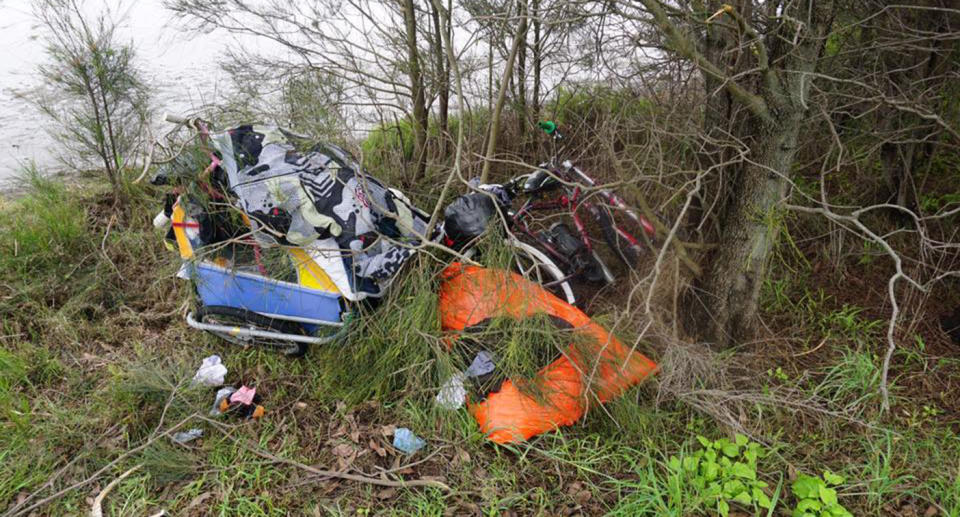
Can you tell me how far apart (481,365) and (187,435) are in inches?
56.3

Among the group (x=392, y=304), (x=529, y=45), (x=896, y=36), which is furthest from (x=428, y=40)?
(x=896, y=36)

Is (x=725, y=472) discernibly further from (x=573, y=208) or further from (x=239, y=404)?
(x=239, y=404)

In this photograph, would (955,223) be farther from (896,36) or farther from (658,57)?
(658,57)

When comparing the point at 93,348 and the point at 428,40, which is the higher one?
the point at 428,40

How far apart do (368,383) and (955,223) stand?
3.37 meters

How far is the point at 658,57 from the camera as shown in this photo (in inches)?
120

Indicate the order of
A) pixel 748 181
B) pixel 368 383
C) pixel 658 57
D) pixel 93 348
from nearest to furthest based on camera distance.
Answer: pixel 748 181 < pixel 368 383 < pixel 658 57 < pixel 93 348

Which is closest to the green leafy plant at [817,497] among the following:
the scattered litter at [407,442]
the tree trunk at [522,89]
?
the scattered litter at [407,442]

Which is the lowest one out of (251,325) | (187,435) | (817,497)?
(817,497)

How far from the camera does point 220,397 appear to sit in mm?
2799

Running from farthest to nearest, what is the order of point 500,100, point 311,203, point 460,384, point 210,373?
1. point 500,100
2. point 210,373
3. point 311,203
4. point 460,384

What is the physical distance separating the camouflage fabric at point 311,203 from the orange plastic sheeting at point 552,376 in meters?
0.59

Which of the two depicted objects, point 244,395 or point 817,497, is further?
point 244,395

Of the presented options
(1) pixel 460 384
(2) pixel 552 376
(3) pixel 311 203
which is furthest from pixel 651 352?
(3) pixel 311 203
